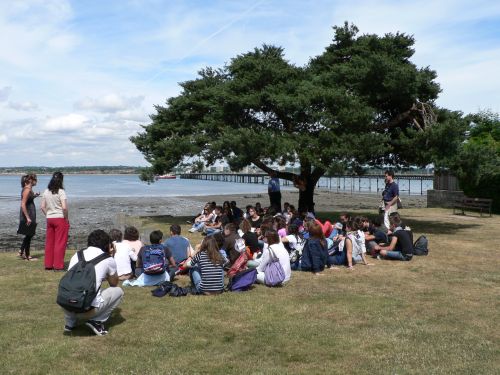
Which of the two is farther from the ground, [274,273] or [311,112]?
[311,112]

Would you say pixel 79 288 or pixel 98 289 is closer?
pixel 79 288

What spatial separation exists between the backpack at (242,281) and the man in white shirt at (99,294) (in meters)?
2.58

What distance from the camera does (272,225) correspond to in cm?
1119

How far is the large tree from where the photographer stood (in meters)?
16.3

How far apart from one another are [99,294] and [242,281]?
298 cm

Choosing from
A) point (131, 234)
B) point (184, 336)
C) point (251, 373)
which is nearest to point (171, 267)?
point (131, 234)

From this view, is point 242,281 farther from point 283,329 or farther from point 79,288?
point 79,288

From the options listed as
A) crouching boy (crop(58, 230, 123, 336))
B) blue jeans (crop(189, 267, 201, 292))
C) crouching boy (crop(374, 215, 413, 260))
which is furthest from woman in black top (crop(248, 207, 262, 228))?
crouching boy (crop(58, 230, 123, 336))

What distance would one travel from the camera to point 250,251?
1049 centimetres

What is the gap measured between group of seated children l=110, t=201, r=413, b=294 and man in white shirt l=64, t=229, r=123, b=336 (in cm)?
217

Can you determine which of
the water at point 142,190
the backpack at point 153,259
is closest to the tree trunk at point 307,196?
the backpack at point 153,259

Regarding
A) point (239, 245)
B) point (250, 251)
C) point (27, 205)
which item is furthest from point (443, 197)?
point (27, 205)

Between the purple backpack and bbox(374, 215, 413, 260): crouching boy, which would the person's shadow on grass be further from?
bbox(374, 215, 413, 260): crouching boy

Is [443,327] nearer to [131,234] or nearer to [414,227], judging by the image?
[131,234]
